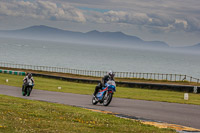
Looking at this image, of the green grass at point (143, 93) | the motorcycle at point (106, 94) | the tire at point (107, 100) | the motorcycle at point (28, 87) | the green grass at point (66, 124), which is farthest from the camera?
the motorcycle at point (28, 87)

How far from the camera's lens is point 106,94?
19828mm

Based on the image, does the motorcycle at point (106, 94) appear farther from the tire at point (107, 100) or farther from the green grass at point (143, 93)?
the green grass at point (143, 93)

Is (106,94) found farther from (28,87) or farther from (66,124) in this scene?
(28,87)

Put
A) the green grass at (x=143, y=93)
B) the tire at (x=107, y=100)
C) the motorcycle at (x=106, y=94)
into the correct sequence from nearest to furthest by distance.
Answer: the motorcycle at (x=106, y=94)
the tire at (x=107, y=100)
the green grass at (x=143, y=93)

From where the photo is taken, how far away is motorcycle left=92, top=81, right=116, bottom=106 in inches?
747

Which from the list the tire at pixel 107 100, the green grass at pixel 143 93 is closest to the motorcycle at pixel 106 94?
the tire at pixel 107 100

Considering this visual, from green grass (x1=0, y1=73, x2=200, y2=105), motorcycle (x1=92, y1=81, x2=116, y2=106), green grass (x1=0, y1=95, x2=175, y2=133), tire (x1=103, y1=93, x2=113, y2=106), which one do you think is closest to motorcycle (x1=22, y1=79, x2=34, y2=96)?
green grass (x1=0, y1=73, x2=200, y2=105)

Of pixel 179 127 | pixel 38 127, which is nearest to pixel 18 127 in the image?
pixel 38 127

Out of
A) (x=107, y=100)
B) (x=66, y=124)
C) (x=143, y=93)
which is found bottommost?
(x=66, y=124)

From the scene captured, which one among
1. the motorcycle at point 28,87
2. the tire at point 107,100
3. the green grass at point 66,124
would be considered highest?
the motorcycle at point 28,87

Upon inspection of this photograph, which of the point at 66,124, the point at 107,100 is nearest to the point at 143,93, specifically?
the point at 107,100

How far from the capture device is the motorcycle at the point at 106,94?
62.3ft

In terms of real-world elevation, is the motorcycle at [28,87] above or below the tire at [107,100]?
above

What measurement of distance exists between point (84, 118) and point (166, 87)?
Answer: 24.6 m
